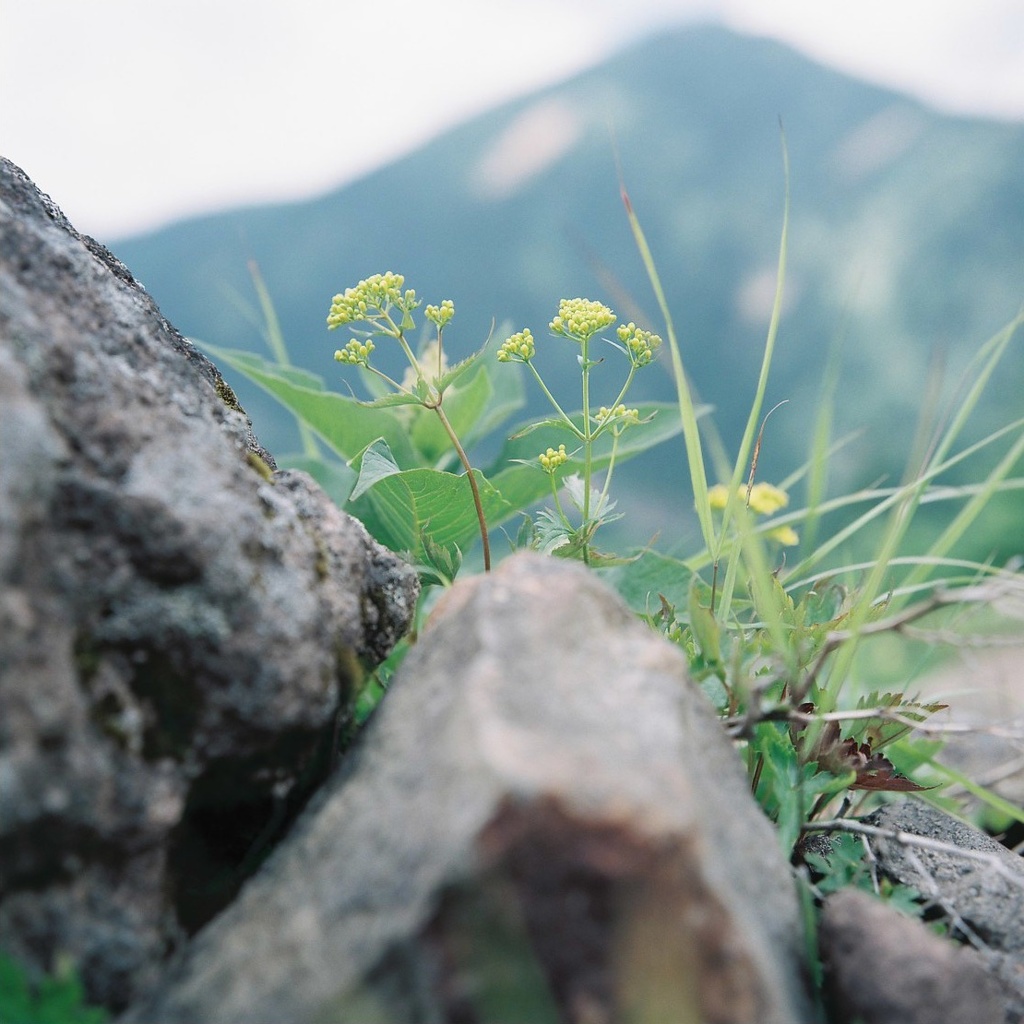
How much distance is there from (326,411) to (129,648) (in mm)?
1393

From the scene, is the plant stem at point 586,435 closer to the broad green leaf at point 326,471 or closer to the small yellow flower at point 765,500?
the small yellow flower at point 765,500

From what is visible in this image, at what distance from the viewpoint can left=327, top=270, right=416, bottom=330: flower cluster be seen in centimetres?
157

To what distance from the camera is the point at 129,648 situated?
98cm

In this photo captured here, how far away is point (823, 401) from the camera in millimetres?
1306

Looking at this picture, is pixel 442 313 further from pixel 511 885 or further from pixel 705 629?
pixel 511 885

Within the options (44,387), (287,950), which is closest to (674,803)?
(287,950)

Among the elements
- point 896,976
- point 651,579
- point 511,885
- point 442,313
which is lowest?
point 896,976

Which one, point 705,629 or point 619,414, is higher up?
point 619,414

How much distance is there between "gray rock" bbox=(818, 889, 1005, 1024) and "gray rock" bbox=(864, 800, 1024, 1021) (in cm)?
19

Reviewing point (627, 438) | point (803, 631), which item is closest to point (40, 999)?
point (803, 631)

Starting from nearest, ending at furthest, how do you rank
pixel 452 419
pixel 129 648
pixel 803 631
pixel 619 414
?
pixel 129 648
pixel 803 631
pixel 619 414
pixel 452 419

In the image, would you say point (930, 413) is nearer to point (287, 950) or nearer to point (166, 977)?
point (287, 950)

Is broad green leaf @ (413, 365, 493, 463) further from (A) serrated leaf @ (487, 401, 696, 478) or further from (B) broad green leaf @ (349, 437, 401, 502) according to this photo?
(B) broad green leaf @ (349, 437, 401, 502)

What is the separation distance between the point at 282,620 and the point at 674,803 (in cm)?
50
